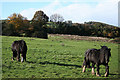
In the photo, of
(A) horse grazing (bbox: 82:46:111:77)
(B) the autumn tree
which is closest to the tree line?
(B) the autumn tree

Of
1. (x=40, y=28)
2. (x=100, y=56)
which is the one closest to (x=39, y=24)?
(x=40, y=28)

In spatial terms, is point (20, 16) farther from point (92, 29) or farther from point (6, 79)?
point (6, 79)

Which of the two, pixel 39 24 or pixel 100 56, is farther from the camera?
pixel 39 24

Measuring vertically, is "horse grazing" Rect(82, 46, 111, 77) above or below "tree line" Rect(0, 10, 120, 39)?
below

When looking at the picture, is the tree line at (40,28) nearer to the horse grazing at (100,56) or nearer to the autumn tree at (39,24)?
the autumn tree at (39,24)

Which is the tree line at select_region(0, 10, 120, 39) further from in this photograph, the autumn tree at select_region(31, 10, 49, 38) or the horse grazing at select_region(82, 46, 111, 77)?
the horse grazing at select_region(82, 46, 111, 77)

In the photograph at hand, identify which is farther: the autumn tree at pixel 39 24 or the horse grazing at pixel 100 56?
the autumn tree at pixel 39 24

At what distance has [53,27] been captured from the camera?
7669 centimetres

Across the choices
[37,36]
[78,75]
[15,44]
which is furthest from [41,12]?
[78,75]

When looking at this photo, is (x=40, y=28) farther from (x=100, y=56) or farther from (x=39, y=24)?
(x=100, y=56)

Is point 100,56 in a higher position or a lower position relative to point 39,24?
lower

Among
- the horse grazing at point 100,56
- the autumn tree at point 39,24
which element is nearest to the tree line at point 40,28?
the autumn tree at point 39,24

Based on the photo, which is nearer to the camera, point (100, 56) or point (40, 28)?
point (100, 56)

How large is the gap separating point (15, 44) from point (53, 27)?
6046cm
